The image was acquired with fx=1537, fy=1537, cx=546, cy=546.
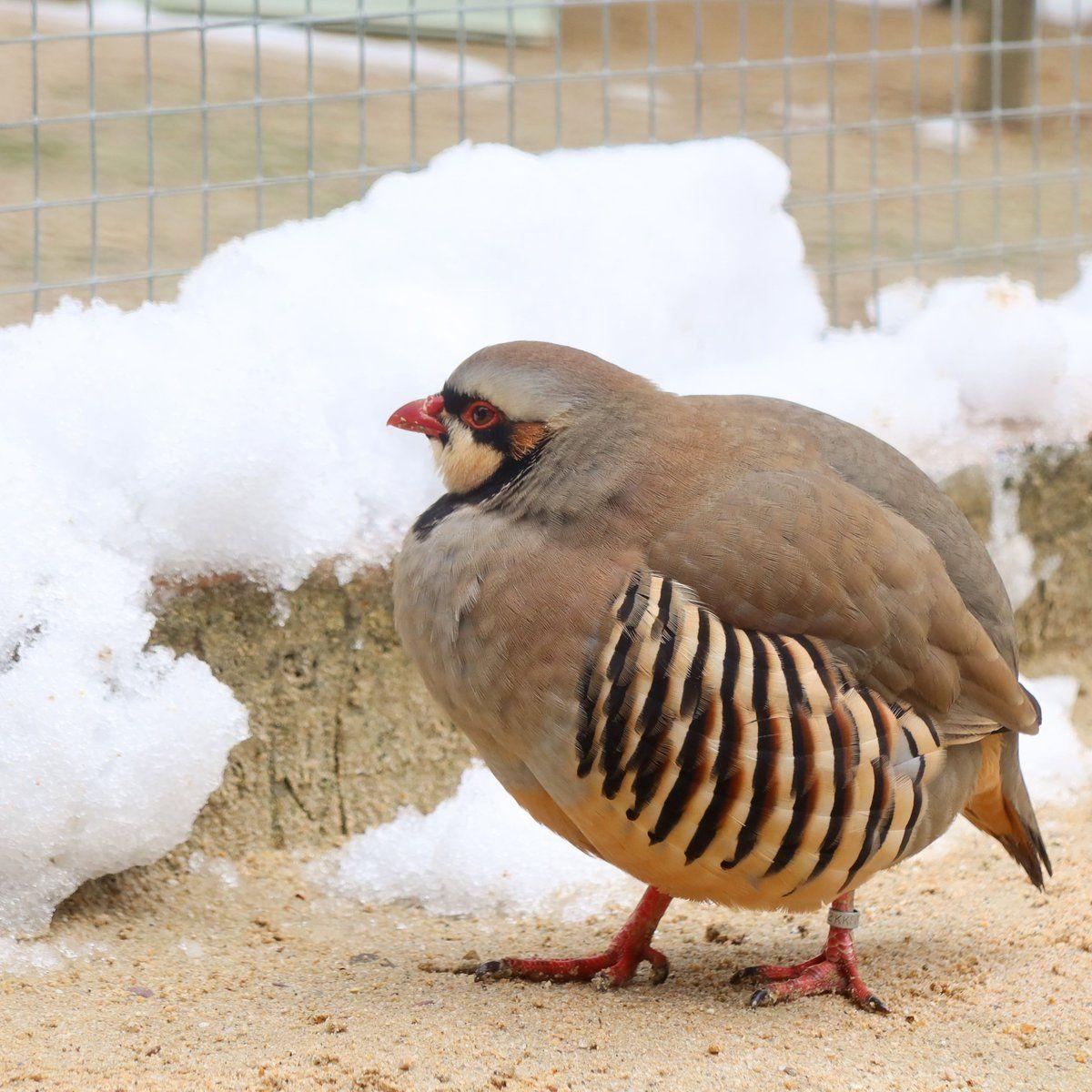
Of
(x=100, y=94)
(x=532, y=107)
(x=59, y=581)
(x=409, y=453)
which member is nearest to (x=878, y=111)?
(x=532, y=107)

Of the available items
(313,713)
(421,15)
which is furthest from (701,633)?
(421,15)

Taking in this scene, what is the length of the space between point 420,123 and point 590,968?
5607 millimetres

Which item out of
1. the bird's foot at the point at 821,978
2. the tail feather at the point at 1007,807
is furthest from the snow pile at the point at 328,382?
the tail feather at the point at 1007,807

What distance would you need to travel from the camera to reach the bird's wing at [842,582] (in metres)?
2.63

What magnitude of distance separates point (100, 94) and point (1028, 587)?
16.3 feet

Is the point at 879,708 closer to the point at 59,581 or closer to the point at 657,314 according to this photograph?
the point at 59,581

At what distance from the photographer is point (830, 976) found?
2949mm

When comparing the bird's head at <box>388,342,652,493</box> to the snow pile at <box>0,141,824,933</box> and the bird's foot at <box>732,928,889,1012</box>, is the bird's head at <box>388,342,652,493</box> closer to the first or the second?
the snow pile at <box>0,141,824,933</box>

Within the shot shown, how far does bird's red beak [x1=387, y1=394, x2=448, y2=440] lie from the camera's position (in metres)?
2.90

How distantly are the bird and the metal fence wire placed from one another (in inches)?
67.8

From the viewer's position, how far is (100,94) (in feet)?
23.7

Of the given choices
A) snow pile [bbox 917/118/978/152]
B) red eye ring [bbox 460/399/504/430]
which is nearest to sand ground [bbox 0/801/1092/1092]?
red eye ring [bbox 460/399/504/430]

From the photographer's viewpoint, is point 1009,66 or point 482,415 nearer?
point 482,415

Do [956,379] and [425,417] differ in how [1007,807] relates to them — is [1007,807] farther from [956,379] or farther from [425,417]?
[956,379]
